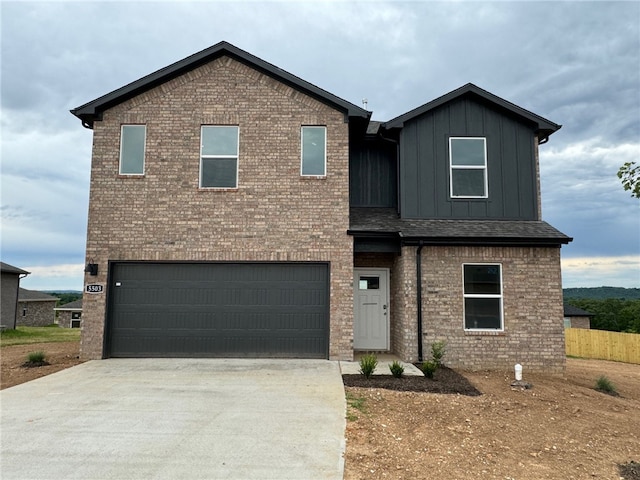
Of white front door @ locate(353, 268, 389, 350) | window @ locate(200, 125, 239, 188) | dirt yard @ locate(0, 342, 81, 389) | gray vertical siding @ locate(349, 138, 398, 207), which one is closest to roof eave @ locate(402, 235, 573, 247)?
white front door @ locate(353, 268, 389, 350)

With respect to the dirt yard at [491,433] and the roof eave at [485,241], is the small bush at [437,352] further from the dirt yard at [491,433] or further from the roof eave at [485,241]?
the roof eave at [485,241]

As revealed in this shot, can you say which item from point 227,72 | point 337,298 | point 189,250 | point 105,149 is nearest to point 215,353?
point 189,250

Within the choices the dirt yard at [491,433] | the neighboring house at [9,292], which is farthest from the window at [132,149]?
the neighboring house at [9,292]

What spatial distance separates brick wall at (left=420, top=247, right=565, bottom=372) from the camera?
991 centimetres

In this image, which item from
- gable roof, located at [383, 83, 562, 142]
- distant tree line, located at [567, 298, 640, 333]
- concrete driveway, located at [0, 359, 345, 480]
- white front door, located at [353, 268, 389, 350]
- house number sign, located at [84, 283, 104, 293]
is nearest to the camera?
concrete driveway, located at [0, 359, 345, 480]

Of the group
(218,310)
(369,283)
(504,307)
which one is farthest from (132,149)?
(504,307)

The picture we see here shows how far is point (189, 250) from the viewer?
10305 millimetres

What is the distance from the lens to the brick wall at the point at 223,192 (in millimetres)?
10266

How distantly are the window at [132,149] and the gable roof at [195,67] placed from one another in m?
0.74

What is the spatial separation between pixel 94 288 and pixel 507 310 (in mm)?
9457

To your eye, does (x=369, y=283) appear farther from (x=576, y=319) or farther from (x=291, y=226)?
(x=576, y=319)

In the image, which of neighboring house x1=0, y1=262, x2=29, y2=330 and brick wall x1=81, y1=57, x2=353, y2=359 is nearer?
brick wall x1=81, y1=57, x2=353, y2=359

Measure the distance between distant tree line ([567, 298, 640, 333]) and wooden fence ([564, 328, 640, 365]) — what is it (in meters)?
31.1

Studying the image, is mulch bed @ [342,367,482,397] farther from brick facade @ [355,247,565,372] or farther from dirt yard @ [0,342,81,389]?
dirt yard @ [0,342,81,389]
